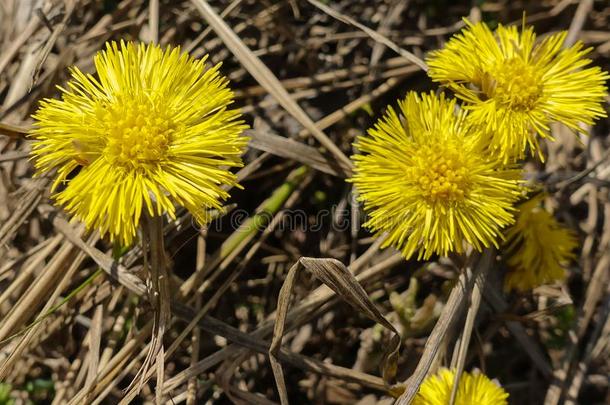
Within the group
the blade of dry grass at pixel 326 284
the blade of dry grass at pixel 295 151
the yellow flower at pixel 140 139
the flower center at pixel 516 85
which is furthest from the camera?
the blade of dry grass at pixel 295 151

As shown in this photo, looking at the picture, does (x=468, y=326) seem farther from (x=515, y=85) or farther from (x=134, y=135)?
(x=134, y=135)

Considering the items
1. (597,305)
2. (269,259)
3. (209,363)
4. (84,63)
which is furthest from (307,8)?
(597,305)

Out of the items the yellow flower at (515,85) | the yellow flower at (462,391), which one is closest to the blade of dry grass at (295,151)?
the yellow flower at (515,85)

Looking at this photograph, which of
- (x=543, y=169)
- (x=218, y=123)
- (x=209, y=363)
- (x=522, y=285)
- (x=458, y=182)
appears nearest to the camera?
(x=218, y=123)

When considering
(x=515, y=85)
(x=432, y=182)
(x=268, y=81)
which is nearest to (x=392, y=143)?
(x=432, y=182)

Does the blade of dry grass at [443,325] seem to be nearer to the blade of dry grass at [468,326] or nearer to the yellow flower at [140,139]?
the blade of dry grass at [468,326]

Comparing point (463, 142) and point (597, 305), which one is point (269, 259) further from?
point (597, 305)
